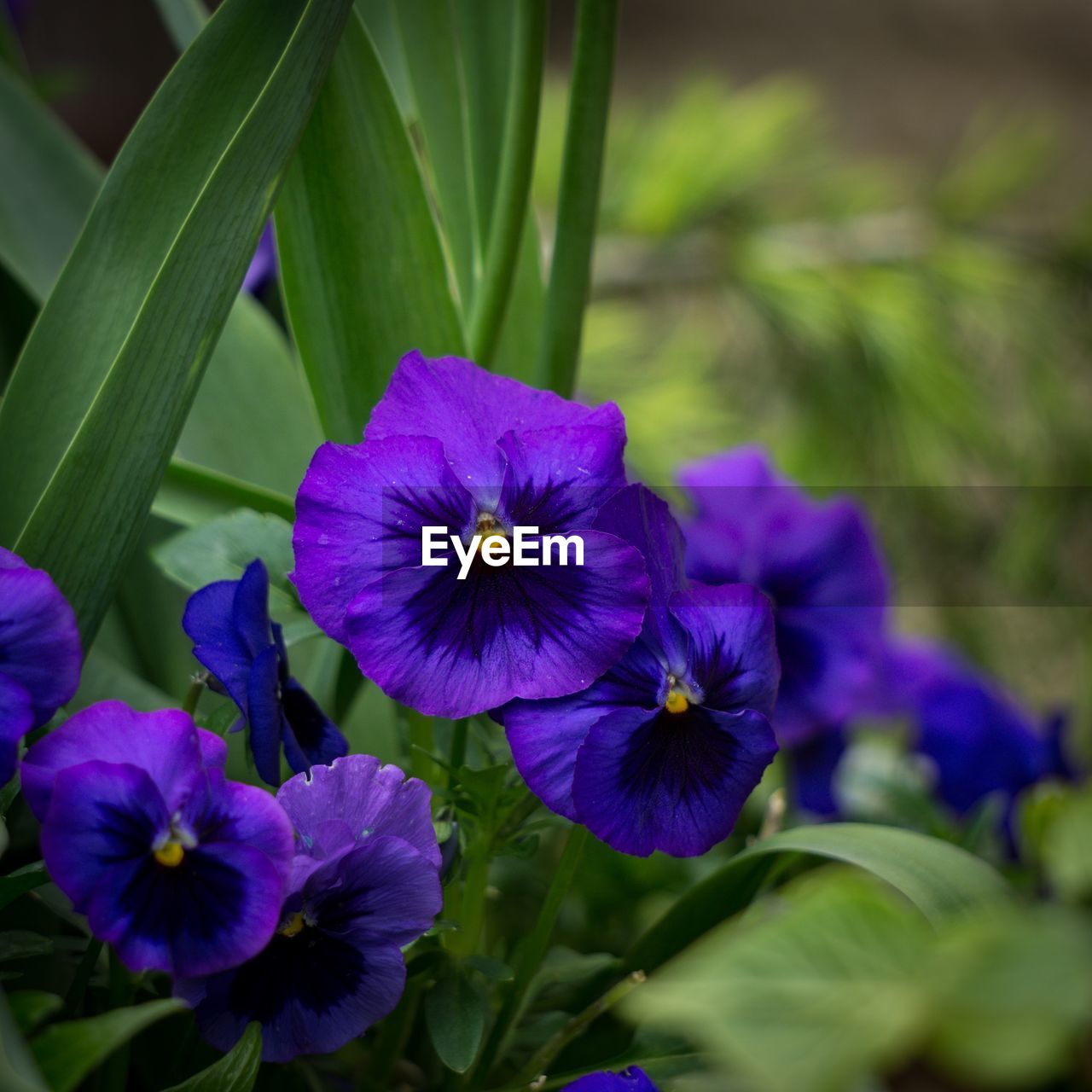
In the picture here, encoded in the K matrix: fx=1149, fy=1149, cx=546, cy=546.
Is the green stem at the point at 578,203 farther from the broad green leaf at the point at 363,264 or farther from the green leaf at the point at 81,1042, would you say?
the green leaf at the point at 81,1042

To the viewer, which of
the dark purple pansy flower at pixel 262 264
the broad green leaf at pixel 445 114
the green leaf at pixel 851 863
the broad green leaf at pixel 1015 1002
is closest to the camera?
the broad green leaf at pixel 1015 1002

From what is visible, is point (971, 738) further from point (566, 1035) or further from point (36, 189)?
point (36, 189)

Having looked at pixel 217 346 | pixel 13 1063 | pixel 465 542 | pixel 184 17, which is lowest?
pixel 13 1063

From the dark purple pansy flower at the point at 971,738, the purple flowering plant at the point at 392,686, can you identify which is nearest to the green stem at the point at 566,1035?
the purple flowering plant at the point at 392,686

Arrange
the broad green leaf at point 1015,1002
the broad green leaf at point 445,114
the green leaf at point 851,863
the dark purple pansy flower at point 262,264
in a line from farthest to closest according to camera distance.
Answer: the dark purple pansy flower at point 262,264 → the broad green leaf at point 445,114 → the green leaf at point 851,863 → the broad green leaf at point 1015,1002

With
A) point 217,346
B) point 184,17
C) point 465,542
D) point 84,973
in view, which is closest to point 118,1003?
point 84,973

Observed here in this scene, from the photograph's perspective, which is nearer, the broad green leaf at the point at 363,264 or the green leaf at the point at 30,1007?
the green leaf at the point at 30,1007
